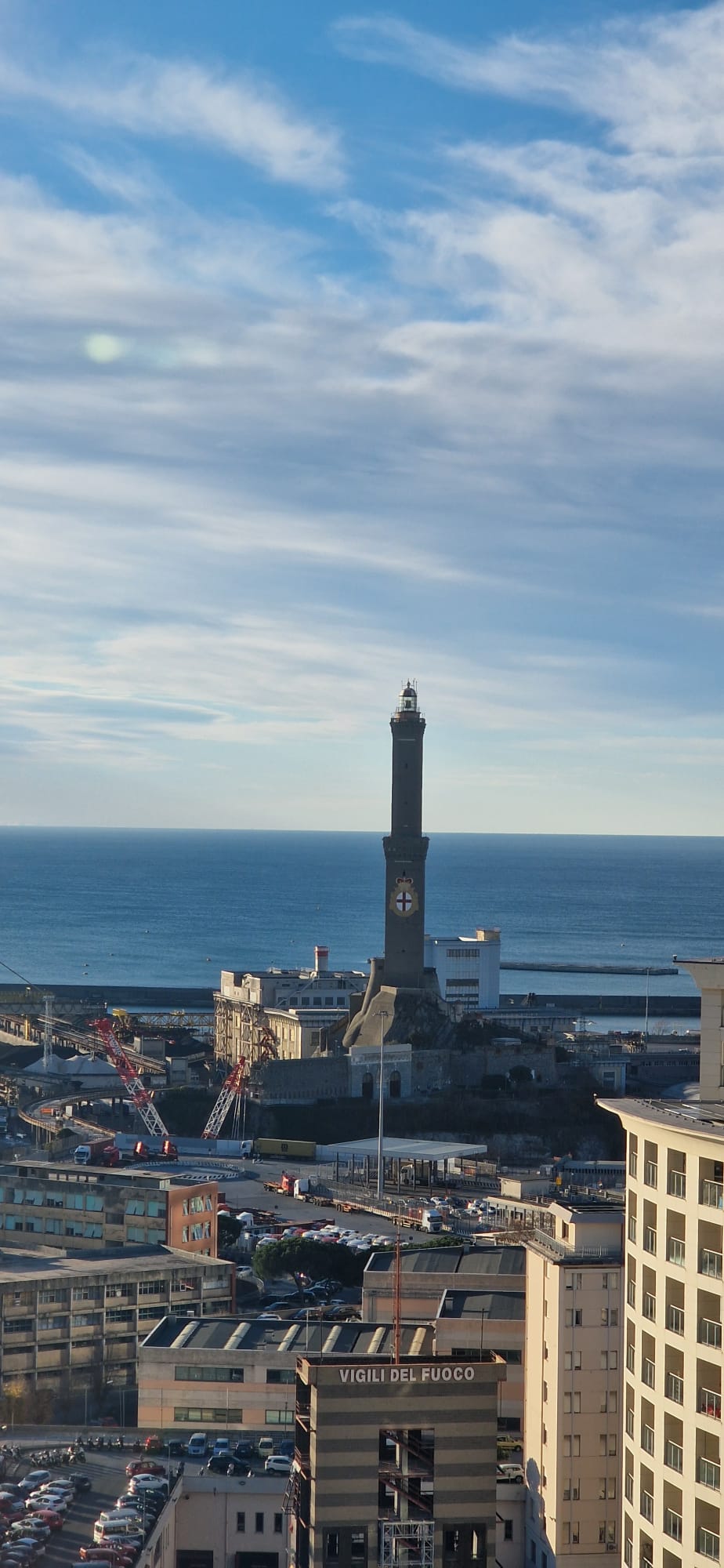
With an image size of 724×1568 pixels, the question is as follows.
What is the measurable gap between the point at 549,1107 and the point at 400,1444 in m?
62.5

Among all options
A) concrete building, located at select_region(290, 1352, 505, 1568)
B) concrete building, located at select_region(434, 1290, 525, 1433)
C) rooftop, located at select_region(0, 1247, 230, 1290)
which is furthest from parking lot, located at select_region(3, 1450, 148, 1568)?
rooftop, located at select_region(0, 1247, 230, 1290)

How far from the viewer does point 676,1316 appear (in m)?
17.5

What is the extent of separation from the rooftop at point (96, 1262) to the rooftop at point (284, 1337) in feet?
12.7

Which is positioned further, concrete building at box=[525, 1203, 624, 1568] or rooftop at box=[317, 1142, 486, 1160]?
rooftop at box=[317, 1142, 486, 1160]

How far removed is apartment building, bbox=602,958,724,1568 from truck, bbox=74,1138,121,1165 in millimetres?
46041

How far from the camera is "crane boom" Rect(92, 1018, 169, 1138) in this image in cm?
8044

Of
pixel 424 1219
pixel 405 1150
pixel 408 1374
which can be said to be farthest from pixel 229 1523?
pixel 405 1150

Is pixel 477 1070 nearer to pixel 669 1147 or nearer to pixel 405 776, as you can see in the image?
pixel 405 776

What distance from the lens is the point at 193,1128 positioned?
8306 cm

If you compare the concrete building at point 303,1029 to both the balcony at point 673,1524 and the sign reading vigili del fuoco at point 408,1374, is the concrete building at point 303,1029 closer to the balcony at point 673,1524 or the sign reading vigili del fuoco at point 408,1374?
the sign reading vigili del fuoco at point 408,1374

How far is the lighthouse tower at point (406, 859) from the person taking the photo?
297 feet

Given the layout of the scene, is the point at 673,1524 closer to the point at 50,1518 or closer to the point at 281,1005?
the point at 50,1518

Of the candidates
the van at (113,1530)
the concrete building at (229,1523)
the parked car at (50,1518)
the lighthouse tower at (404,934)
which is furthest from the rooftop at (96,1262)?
the lighthouse tower at (404,934)

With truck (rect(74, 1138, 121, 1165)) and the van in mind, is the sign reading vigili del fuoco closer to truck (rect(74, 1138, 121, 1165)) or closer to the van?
the van
